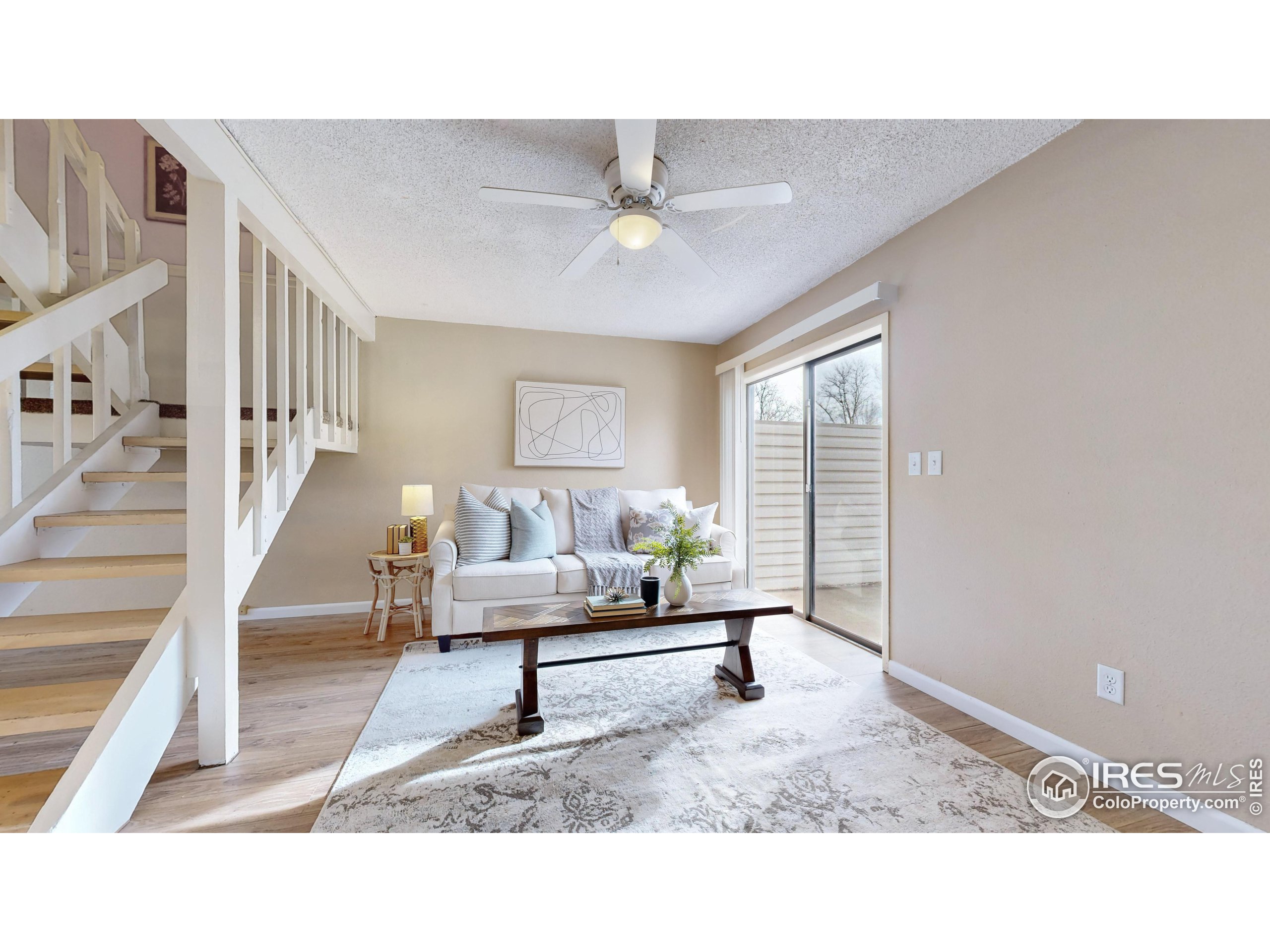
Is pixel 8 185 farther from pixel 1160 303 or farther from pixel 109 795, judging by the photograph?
pixel 1160 303

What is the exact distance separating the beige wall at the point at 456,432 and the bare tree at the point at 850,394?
4.62 ft

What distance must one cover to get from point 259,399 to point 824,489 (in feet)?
11.0

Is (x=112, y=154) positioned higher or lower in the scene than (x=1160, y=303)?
higher

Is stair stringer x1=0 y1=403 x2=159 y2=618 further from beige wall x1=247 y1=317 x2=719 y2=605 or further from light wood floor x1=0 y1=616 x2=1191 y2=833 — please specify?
beige wall x1=247 y1=317 x2=719 y2=605

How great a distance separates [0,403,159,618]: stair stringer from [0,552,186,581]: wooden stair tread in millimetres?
67

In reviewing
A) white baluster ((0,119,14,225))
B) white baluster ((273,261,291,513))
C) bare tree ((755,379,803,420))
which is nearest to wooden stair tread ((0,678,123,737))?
white baluster ((273,261,291,513))

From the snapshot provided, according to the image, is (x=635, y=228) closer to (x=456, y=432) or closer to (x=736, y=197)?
(x=736, y=197)

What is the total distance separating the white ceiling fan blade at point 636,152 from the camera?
4.93 ft

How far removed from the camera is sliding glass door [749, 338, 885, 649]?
10.1 feet

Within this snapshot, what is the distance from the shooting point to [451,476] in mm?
4184
